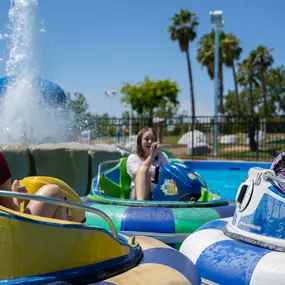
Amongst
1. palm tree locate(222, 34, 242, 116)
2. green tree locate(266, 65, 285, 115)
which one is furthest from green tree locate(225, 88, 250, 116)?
palm tree locate(222, 34, 242, 116)

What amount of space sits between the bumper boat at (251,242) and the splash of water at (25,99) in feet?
22.8

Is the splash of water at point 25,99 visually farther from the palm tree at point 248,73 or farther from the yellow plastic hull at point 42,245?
the palm tree at point 248,73

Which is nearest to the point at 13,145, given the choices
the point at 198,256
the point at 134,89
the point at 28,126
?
the point at 28,126

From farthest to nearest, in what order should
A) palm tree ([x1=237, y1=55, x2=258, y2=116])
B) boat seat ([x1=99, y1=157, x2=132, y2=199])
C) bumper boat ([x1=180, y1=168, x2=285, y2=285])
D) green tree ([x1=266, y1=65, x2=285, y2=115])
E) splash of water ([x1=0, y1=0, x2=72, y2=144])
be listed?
green tree ([x1=266, y1=65, x2=285, y2=115]) → palm tree ([x1=237, y1=55, x2=258, y2=116]) → splash of water ([x1=0, y1=0, x2=72, y2=144]) → boat seat ([x1=99, y1=157, x2=132, y2=199]) → bumper boat ([x1=180, y1=168, x2=285, y2=285])

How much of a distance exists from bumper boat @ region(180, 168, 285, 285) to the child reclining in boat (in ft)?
4.50

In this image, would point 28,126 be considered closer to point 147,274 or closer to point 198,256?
point 198,256

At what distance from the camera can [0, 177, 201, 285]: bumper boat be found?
5.79 ft

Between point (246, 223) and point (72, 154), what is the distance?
480 cm

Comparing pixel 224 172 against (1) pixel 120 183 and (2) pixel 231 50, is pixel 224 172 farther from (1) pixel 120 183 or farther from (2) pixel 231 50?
(2) pixel 231 50

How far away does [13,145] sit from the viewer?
6.92 m

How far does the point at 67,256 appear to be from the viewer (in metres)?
1.85

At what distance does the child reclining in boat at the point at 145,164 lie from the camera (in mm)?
4320

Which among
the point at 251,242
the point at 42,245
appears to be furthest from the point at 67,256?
the point at 251,242

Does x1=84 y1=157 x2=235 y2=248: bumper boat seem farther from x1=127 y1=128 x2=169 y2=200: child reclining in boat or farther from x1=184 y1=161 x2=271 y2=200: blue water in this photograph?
x1=184 y1=161 x2=271 y2=200: blue water
